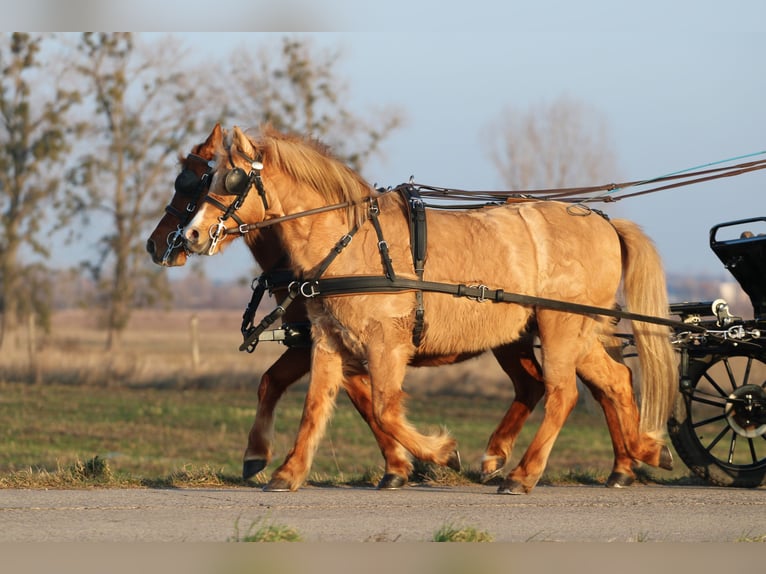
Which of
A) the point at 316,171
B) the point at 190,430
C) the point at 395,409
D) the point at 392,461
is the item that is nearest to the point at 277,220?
the point at 316,171

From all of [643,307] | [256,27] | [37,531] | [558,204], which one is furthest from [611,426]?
[256,27]

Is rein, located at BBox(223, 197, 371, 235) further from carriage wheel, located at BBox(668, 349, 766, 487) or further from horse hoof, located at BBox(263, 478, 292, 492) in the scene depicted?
carriage wheel, located at BBox(668, 349, 766, 487)

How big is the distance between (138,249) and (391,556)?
32.8 m

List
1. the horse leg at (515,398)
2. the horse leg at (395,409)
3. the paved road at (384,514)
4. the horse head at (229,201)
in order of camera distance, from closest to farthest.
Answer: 1. the paved road at (384,514)
2. the horse leg at (395,409)
3. the horse head at (229,201)
4. the horse leg at (515,398)

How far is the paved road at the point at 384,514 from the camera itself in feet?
20.4

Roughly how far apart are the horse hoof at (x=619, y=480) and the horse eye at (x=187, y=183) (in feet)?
12.6

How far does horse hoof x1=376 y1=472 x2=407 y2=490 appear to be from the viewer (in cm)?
837

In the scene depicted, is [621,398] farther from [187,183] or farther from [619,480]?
[187,183]

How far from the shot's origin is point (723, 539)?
6.23 m

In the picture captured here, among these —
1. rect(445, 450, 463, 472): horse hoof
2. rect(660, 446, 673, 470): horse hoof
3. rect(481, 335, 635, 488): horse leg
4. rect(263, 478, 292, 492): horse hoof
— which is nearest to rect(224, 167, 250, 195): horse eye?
rect(263, 478, 292, 492): horse hoof

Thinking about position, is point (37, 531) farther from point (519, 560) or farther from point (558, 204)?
point (558, 204)

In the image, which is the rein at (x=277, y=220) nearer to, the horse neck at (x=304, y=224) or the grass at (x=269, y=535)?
the horse neck at (x=304, y=224)

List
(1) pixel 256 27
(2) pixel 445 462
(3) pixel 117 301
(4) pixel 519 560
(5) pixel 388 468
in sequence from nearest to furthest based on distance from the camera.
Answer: (1) pixel 256 27 < (4) pixel 519 560 < (2) pixel 445 462 < (5) pixel 388 468 < (3) pixel 117 301

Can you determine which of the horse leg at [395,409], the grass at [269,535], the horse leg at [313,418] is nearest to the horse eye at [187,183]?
the horse leg at [313,418]
